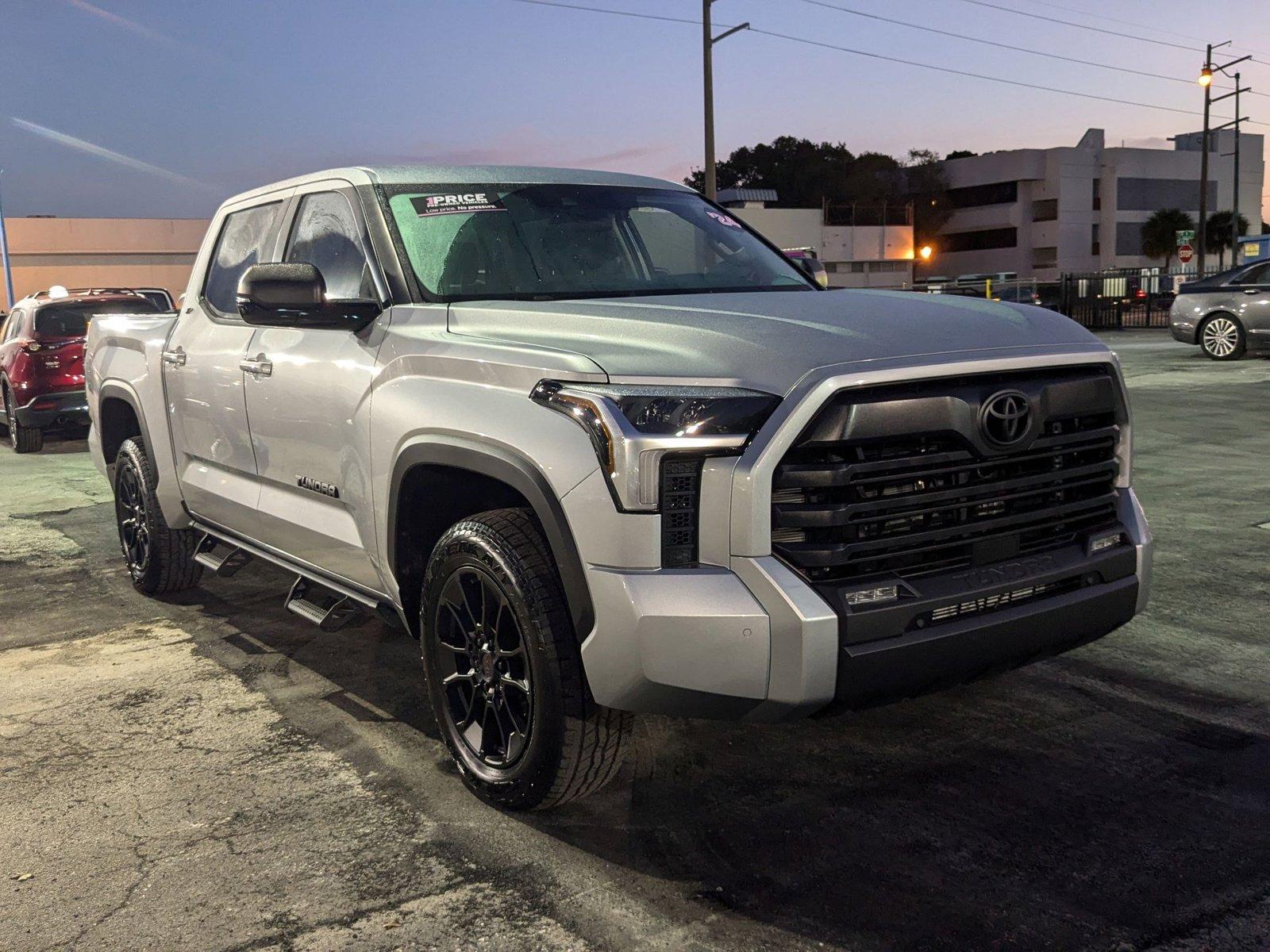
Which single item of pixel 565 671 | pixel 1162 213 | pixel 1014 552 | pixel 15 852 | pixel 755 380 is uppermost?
pixel 1162 213

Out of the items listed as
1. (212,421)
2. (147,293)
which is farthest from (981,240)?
(212,421)

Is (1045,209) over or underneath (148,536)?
over

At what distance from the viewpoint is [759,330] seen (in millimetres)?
3256

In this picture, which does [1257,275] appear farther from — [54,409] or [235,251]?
[235,251]

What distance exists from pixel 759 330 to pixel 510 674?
47.3 inches

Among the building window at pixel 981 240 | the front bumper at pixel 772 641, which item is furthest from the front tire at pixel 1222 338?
the building window at pixel 981 240

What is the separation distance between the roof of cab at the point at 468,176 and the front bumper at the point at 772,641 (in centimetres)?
205

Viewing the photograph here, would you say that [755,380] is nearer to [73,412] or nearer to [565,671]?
[565,671]

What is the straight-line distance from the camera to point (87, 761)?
4.17 meters

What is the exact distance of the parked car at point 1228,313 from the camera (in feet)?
60.0

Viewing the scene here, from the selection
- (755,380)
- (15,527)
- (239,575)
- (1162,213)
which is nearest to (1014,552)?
(755,380)

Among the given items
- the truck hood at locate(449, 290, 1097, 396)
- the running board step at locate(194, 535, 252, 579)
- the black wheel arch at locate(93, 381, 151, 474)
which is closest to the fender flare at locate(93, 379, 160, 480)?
the black wheel arch at locate(93, 381, 151, 474)

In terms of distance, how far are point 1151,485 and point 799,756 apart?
5519mm

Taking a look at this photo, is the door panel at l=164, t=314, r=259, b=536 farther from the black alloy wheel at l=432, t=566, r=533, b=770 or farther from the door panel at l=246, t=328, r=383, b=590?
the black alloy wheel at l=432, t=566, r=533, b=770
